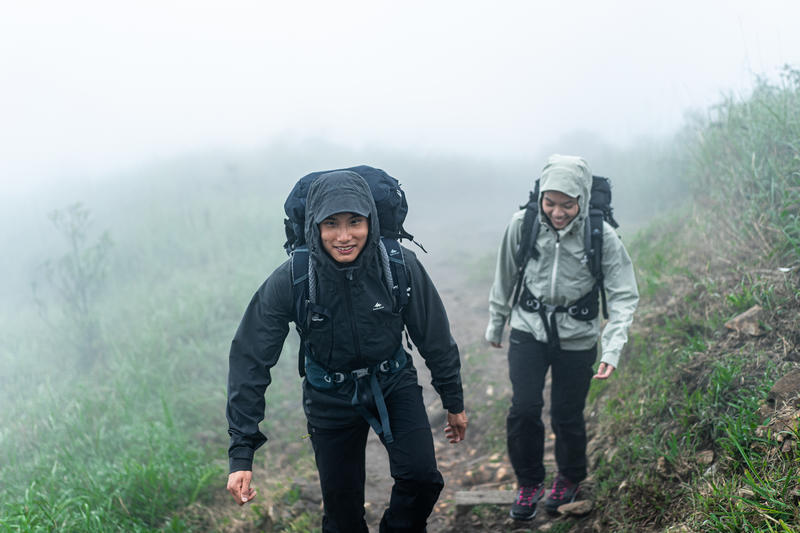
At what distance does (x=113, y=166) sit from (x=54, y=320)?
9.82m

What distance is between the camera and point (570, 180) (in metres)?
3.52

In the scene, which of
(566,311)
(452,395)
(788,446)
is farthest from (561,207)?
(788,446)

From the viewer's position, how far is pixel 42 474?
4.43 m

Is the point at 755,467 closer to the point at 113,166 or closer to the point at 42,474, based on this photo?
the point at 42,474

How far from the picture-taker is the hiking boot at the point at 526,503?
12.3 feet

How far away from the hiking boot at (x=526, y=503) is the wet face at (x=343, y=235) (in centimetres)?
212

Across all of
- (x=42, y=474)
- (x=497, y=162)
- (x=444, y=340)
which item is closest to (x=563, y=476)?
(x=444, y=340)

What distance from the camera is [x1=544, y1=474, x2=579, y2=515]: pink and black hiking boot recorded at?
3.78m

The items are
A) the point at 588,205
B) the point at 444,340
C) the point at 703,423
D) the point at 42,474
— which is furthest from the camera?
the point at 42,474

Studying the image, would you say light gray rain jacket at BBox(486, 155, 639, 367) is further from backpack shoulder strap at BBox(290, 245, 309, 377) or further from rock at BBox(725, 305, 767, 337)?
backpack shoulder strap at BBox(290, 245, 309, 377)

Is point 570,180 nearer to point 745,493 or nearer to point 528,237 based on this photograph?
point 528,237

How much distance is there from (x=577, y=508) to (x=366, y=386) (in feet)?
5.81

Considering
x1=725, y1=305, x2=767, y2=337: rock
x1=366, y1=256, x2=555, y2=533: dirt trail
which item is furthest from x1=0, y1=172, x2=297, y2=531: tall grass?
x1=725, y1=305, x2=767, y2=337: rock

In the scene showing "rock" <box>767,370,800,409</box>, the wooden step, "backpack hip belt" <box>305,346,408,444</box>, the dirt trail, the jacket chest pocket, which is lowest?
the dirt trail
